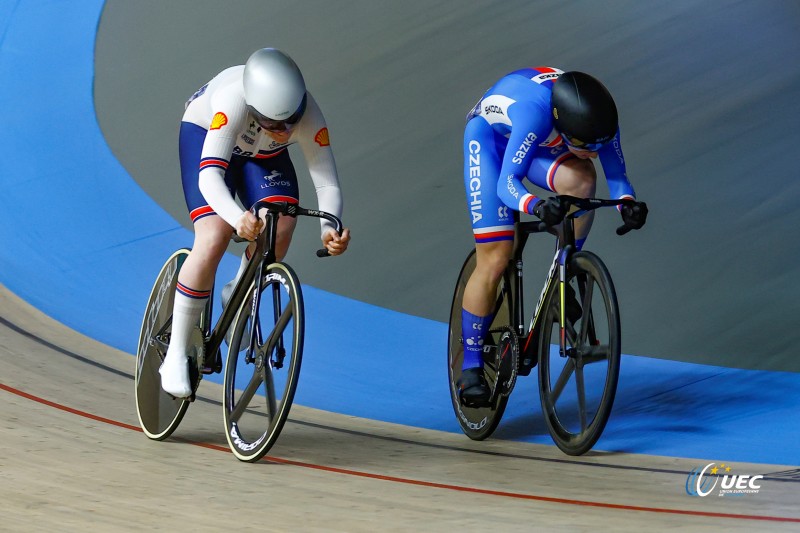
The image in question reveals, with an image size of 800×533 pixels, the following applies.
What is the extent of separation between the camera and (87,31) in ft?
26.9

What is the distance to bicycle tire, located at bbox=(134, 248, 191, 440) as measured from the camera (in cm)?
352

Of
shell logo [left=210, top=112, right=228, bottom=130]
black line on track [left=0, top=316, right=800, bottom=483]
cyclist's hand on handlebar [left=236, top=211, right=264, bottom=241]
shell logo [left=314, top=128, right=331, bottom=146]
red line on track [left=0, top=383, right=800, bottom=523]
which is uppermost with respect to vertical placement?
shell logo [left=314, top=128, right=331, bottom=146]

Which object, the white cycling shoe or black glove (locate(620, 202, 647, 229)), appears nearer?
black glove (locate(620, 202, 647, 229))

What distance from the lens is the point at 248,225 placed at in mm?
3082

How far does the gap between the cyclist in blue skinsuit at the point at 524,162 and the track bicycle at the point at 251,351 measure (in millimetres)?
591

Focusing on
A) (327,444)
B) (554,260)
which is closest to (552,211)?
(554,260)

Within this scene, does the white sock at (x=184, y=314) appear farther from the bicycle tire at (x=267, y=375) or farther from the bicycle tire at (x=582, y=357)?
the bicycle tire at (x=582, y=357)

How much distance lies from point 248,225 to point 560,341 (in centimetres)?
99

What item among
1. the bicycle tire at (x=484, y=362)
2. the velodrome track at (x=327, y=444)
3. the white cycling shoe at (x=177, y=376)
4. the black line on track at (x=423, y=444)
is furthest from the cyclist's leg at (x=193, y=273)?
the bicycle tire at (x=484, y=362)

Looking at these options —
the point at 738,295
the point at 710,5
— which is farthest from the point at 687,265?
the point at 710,5

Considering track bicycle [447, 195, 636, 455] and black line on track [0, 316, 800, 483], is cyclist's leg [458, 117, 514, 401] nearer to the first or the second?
track bicycle [447, 195, 636, 455]

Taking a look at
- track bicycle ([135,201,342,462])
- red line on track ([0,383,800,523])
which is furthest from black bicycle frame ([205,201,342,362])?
red line on track ([0,383,800,523])

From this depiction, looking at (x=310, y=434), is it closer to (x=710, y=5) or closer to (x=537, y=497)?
(x=537, y=497)

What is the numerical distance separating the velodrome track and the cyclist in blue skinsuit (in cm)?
51
